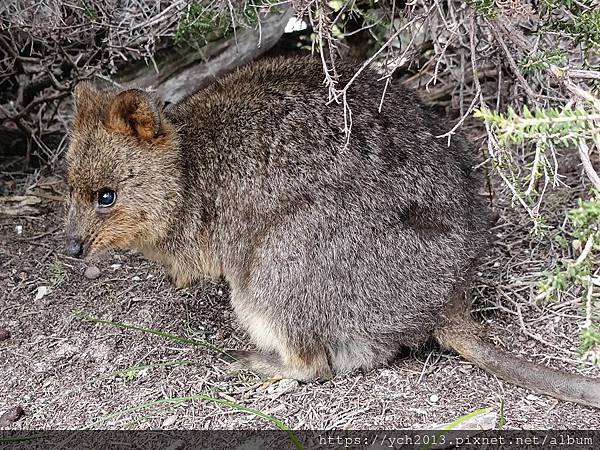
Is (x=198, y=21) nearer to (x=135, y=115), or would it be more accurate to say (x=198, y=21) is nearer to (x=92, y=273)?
(x=135, y=115)

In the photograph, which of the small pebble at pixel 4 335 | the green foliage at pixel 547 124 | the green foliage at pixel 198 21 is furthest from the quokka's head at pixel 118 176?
the green foliage at pixel 547 124

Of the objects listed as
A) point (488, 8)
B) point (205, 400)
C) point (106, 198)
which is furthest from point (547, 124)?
point (106, 198)

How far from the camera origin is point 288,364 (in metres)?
4.21

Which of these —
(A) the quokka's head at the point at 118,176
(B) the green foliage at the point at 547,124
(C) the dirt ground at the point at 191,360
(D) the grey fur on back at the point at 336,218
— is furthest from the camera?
(A) the quokka's head at the point at 118,176

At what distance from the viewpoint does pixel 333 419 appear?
3.84m

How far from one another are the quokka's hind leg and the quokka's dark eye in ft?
3.59

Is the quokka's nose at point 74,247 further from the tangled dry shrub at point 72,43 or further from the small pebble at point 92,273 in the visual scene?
the tangled dry shrub at point 72,43

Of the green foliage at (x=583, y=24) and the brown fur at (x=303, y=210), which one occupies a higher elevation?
the green foliage at (x=583, y=24)

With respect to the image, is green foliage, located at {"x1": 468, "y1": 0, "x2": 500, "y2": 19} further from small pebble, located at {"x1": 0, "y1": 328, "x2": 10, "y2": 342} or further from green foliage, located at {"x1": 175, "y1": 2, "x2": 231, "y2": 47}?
small pebble, located at {"x1": 0, "y1": 328, "x2": 10, "y2": 342}

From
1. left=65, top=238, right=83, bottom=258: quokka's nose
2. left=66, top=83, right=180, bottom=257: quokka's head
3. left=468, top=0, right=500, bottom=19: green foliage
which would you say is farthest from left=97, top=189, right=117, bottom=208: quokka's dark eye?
left=468, top=0, right=500, bottom=19: green foliage

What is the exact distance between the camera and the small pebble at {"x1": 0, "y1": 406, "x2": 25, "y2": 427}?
4090mm

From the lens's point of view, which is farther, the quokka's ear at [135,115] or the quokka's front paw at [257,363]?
the quokka's front paw at [257,363]

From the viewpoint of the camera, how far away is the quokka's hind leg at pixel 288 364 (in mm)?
4145

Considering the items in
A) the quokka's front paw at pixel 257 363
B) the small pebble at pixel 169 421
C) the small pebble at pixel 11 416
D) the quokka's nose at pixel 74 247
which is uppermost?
the quokka's nose at pixel 74 247
